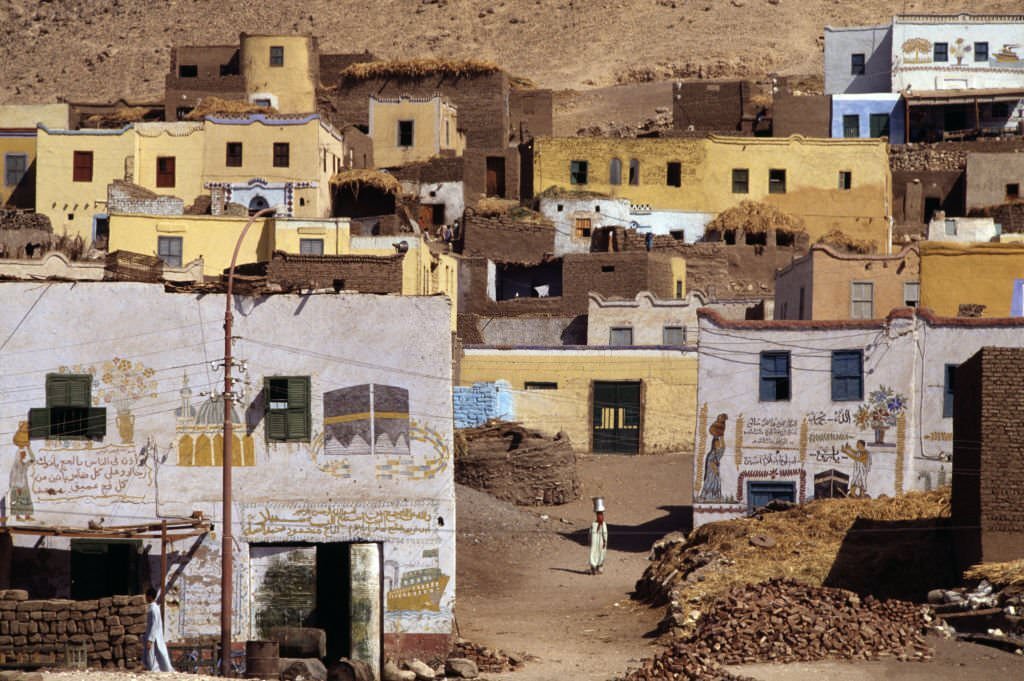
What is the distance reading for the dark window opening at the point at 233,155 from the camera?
2542 inches

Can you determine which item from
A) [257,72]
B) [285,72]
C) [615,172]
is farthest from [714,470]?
[257,72]

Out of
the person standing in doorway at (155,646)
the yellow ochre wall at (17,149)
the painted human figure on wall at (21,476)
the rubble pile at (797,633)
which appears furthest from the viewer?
the yellow ochre wall at (17,149)

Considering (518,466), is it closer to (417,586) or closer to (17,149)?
(417,586)

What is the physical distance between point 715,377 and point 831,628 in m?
10.9

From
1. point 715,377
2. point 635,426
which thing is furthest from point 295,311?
point 635,426

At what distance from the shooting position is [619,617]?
3453cm

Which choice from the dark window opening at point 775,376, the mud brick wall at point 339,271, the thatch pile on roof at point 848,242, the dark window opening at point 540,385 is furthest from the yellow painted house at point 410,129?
the dark window opening at point 775,376

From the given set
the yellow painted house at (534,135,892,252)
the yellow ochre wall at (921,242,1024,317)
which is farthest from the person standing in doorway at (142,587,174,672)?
the yellow painted house at (534,135,892,252)

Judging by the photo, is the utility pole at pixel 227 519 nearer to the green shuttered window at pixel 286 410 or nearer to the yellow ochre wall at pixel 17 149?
the green shuttered window at pixel 286 410

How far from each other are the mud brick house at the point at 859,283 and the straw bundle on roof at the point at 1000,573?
18596mm

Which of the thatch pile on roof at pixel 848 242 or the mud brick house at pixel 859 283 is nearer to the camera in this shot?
the mud brick house at pixel 859 283

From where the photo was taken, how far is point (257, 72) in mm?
76875

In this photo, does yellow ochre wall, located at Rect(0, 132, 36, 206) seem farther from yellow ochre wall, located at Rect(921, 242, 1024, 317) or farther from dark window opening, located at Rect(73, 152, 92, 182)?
yellow ochre wall, located at Rect(921, 242, 1024, 317)

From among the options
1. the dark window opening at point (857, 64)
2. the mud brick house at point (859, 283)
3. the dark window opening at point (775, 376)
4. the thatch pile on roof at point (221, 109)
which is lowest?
the dark window opening at point (775, 376)
